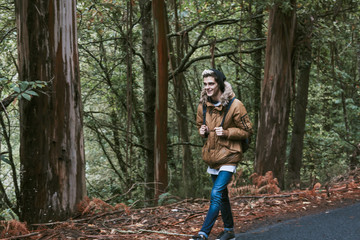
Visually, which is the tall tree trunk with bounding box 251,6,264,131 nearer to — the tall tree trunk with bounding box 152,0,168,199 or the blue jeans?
the tall tree trunk with bounding box 152,0,168,199

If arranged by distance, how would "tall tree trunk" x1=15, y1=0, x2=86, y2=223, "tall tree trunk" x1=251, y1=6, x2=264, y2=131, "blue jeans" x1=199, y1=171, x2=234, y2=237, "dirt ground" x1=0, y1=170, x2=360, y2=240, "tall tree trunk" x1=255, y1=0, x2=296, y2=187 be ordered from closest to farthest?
"blue jeans" x1=199, y1=171, x2=234, y2=237
"dirt ground" x1=0, y1=170, x2=360, y2=240
"tall tree trunk" x1=15, y1=0, x2=86, y2=223
"tall tree trunk" x1=255, y1=0, x2=296, y2=187
"tall tree trunk" x1=251, y1=6, x2=264, y2=131

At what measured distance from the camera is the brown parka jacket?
443 centimetres

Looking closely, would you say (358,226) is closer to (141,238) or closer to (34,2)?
(141,238)

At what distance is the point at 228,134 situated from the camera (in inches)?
173

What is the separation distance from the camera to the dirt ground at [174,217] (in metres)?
4.95

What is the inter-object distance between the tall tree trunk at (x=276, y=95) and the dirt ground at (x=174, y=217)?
2.11 metres

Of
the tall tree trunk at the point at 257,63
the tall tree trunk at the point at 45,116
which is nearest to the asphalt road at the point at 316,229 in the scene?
the tall tree trunk at the point at 45,116

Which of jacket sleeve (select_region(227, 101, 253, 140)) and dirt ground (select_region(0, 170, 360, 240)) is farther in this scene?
dirt ground (select_region(0, 170, 360, 240))

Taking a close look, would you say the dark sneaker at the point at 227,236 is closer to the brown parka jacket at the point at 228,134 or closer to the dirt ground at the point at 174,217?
the dirt ground at the point at 174,217

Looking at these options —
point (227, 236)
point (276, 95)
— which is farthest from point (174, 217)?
point (276, 95)

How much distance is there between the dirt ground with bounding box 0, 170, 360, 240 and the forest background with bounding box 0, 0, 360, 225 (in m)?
0.40

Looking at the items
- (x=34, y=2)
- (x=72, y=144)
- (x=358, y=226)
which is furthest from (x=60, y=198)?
(x=358, y=226)

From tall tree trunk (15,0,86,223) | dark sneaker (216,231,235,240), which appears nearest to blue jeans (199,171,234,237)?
dark sneaker (216,231,235,240)

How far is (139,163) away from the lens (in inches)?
655
